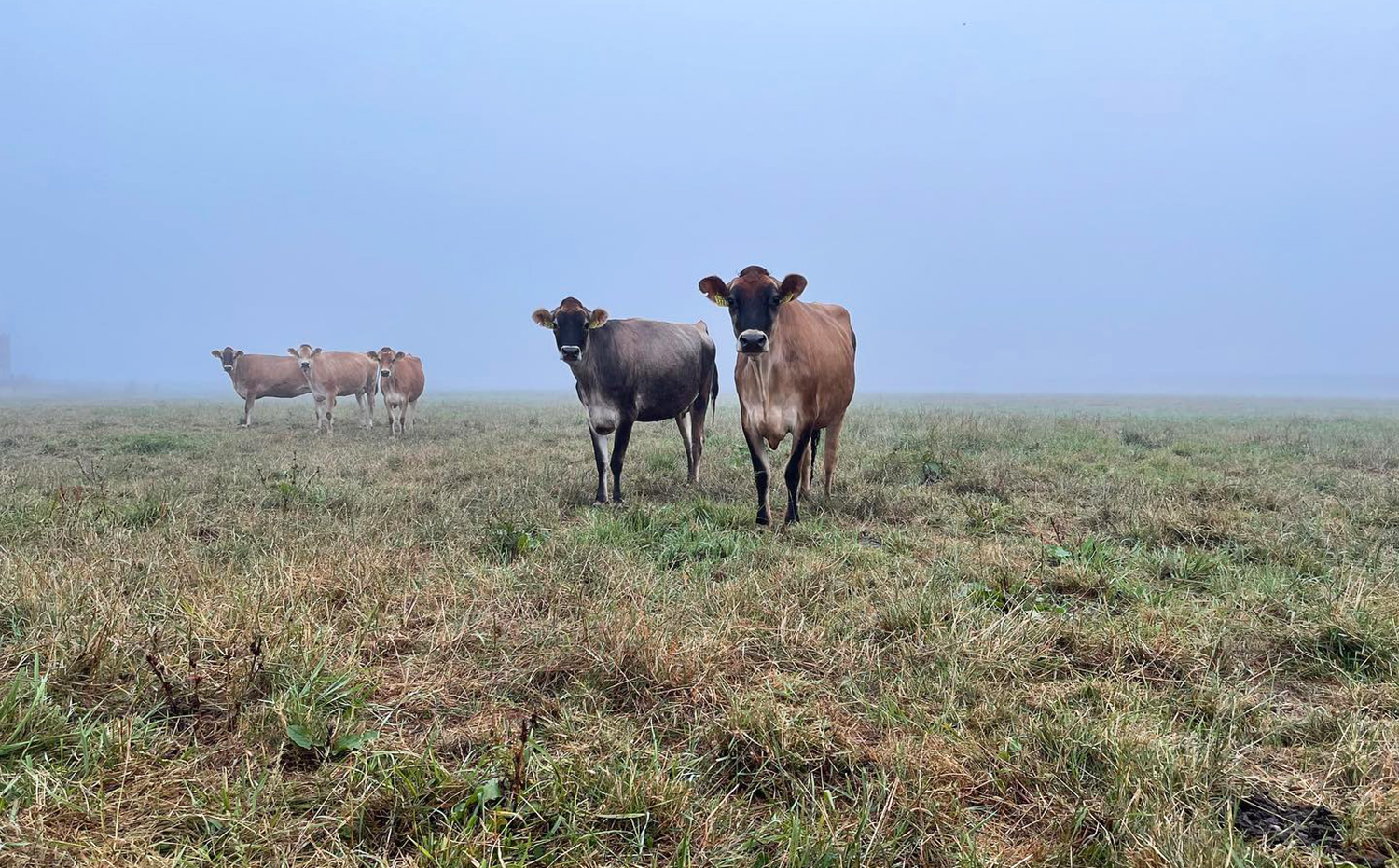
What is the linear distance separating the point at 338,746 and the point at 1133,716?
2872 millimetres

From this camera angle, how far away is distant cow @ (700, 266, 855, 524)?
222 inches

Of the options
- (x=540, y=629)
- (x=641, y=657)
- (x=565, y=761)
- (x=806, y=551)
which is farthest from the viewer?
(x=806, y=551)

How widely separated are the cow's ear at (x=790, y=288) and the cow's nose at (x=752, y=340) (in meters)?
0.60

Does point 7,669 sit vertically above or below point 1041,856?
above

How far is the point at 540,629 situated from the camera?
3043 millimetres

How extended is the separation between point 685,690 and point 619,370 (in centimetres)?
525

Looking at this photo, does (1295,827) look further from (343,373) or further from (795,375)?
(343,373)

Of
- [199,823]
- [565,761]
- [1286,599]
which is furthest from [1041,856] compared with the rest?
[1286,599]

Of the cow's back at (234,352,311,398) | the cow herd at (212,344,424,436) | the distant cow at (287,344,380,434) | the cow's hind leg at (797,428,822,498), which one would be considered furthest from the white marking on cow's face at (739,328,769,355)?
the cow's back at (234,352,311,398)

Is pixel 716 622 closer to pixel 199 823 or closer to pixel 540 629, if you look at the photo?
pixel 540 629

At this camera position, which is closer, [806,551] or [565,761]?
[565,761]

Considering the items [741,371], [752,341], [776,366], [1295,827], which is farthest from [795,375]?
[1295,827]

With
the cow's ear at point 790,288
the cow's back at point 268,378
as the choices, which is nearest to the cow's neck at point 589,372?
the cow's ear at point 790,288

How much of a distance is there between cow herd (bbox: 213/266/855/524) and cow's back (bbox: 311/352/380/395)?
1379cm
